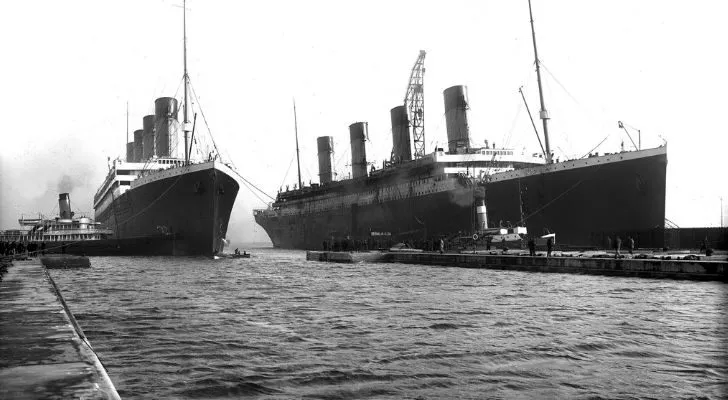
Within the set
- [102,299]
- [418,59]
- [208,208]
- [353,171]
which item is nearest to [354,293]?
[102,299]

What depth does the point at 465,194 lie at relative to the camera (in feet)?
200

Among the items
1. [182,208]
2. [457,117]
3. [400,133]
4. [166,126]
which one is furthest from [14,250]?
[400,133]

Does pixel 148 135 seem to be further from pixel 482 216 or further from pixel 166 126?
pixel 482 216

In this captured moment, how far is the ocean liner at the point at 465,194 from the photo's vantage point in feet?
156

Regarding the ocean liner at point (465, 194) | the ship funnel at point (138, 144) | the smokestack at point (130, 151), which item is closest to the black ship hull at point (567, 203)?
the ocean liner at point (465, 194)

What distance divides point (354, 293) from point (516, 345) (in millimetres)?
12679

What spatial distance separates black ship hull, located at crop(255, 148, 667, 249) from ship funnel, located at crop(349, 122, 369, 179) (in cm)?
2279

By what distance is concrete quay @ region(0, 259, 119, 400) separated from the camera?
228 inches

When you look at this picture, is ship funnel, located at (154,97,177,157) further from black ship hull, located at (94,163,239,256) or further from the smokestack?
the smokestack

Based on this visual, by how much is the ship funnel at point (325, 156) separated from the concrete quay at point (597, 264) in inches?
2302

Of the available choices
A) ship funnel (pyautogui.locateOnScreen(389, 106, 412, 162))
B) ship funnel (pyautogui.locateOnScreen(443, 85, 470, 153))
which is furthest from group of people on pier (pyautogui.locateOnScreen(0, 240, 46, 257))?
ship funnel (pyautogui.locateOnScreen(389, 106, 412, 162))

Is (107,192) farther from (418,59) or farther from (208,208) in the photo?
(418,59)

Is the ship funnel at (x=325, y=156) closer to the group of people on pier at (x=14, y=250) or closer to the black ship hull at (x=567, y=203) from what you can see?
the black ship hull at (x=567, y=203)

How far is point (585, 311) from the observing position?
1838 centimetres
